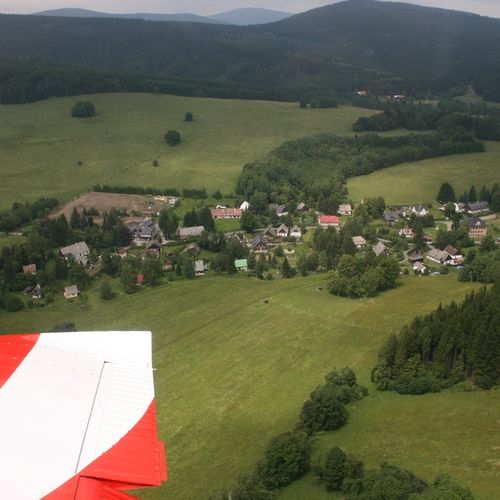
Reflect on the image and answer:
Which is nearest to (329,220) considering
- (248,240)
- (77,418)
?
(248,240)

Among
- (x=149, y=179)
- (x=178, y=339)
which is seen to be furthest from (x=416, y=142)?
(x=178, y=339)

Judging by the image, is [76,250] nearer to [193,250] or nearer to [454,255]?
[193,250]

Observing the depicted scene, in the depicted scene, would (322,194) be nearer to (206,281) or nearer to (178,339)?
(206,281)

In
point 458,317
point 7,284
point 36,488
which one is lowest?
point 7,284

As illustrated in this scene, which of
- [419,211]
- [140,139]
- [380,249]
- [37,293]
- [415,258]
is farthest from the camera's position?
[140,139]

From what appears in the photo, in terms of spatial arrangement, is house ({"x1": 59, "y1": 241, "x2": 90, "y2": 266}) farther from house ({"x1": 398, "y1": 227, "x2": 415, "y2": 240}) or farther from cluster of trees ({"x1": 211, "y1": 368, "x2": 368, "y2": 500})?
house ({"x1": 398, "y1": 227, "x2": 415, "y2": 240})
